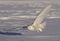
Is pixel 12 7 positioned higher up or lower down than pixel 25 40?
higher up

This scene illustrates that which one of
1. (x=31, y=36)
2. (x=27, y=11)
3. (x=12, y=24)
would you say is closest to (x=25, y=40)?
(x=31, y=36)

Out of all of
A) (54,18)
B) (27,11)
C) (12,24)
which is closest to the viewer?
(12,24)

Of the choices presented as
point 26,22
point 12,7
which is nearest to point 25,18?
point 26,22

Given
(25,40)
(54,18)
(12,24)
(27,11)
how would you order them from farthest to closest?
1. (27,11)
2. (54,18)
3. (12,24)
4. (25,40)

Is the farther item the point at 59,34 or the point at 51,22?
the point at 51,22

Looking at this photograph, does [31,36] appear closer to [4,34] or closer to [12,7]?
[4,34]

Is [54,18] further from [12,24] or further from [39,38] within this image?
[39,38]
